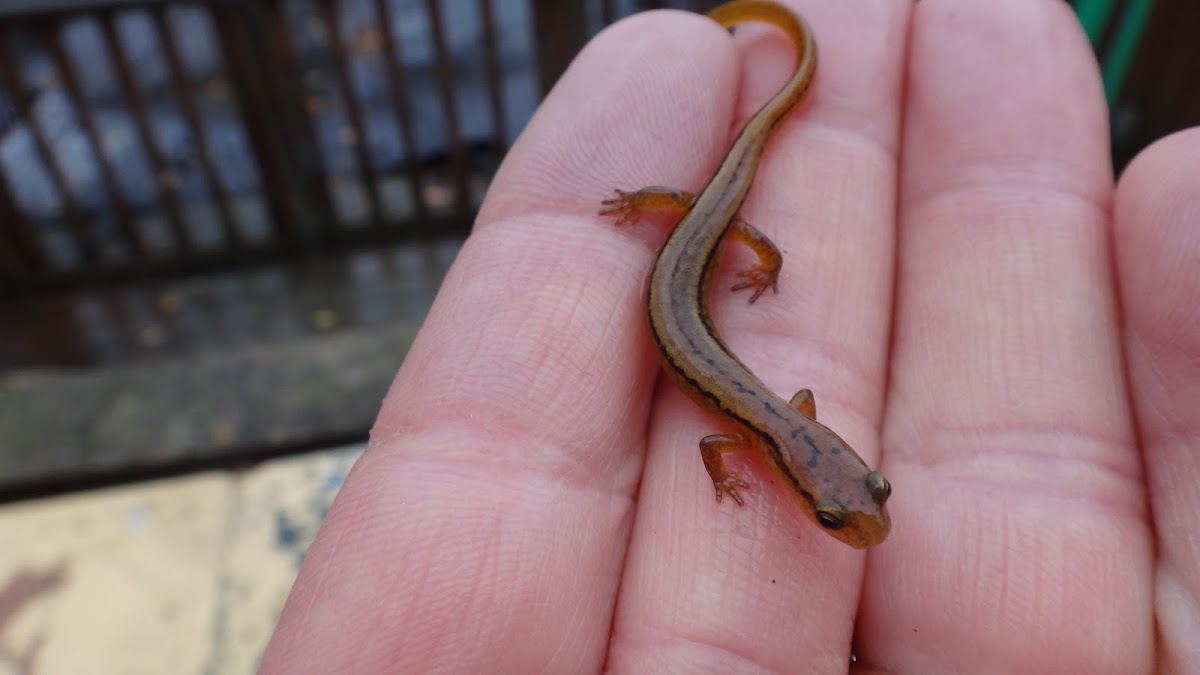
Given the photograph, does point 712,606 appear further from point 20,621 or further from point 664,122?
point 20,621

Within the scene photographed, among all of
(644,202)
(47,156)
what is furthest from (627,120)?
(47,156)

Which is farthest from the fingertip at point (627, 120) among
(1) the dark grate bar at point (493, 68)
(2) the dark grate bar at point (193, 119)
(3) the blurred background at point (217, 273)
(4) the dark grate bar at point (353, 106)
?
(2) the dark grate bar at point (193, 119)

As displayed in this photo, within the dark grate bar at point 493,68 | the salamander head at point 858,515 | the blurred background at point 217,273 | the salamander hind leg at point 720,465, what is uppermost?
the salamander head at point 858,515

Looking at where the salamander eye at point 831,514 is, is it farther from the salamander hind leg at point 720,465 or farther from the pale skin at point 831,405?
the salamander hind leg at point 720,465

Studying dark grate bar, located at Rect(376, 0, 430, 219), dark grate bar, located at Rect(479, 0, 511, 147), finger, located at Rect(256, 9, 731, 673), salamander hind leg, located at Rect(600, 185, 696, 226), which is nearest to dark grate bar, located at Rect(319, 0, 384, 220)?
dark grate bar, located at Rect(376, 0, 430, 219)

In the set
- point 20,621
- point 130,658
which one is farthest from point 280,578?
point 20,621

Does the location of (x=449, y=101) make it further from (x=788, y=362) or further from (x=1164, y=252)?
(x=1164, y=252)
